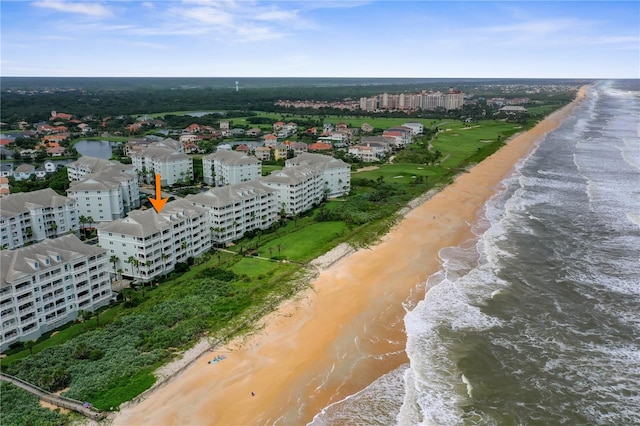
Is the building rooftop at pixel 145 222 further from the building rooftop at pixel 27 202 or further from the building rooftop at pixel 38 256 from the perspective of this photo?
the building rooftop at pixel 27 202

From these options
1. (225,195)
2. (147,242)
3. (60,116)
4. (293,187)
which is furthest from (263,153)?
(60,116)

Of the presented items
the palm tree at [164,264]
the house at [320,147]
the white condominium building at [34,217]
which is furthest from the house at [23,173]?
the house at [320,147]

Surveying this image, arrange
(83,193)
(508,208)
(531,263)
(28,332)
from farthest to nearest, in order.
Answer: (508,208)
(83,193)
(531,263)
(28,332)

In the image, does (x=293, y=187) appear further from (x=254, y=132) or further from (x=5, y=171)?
(x=254, y=132)

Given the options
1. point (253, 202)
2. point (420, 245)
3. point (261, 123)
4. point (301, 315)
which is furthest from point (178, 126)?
point (301, 315)

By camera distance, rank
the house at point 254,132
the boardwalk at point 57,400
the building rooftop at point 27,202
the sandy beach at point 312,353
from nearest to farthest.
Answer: the boardwalk at point 57,400
the sandy beach at point 312,353
the building rooftop at point 27,202
the house at point 254,132

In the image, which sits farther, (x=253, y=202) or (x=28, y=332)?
(x=253, y=202)

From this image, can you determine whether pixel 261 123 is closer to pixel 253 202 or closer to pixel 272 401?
pixel 253 202
